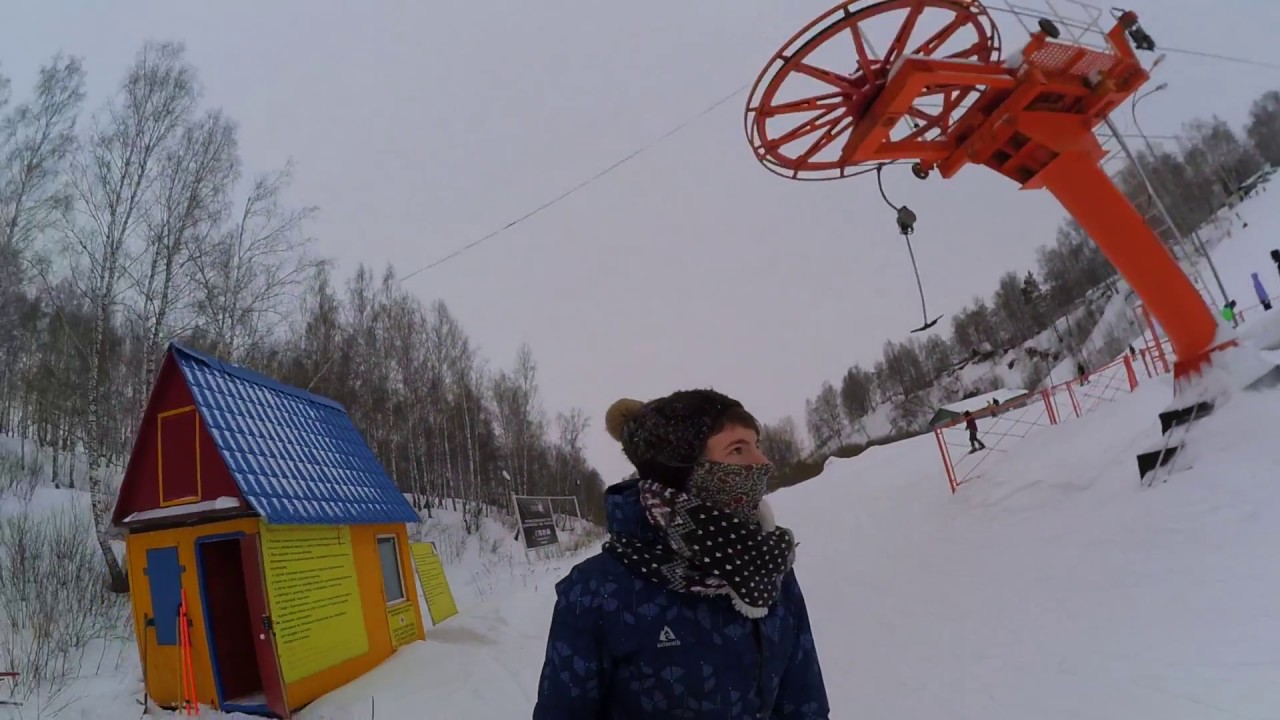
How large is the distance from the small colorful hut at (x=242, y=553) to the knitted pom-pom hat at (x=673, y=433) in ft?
16.7

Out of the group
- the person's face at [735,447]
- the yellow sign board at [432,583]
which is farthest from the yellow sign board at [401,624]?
the person's face at [735,447]

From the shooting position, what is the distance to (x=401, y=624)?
24.7ft

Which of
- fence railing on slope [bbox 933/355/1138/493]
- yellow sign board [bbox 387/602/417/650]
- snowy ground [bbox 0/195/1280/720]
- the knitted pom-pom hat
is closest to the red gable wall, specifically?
snowy ground [bbox 0/195/1280/720]

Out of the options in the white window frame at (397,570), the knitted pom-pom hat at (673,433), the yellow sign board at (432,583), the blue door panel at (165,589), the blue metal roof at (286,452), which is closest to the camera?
the knitted pom-pom hat at (673,433)

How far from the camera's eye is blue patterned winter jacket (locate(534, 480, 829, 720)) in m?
1.50

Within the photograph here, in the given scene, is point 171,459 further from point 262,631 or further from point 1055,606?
point 1055,606

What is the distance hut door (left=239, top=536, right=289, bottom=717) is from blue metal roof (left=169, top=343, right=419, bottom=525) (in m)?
0.36

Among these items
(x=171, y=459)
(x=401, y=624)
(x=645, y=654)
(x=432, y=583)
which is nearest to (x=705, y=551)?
(x=645, y=654)

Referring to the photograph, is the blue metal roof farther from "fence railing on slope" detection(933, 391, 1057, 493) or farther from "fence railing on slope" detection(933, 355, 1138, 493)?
"fence railing on slope" detection(933, 391, 1057, 493)

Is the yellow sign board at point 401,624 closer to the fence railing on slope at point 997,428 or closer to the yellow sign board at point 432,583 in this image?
the yellow sign board at point 432,583

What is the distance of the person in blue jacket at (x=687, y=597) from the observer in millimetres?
1537

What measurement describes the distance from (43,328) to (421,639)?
809 inches

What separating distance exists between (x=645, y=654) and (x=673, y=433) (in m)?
0.58

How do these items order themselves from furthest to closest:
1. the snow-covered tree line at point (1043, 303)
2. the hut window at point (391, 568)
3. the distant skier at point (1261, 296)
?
the snow-covered tree line at point (1043, 303), the distant skier at point (1261, 296), the hut window at point (391, 568)
